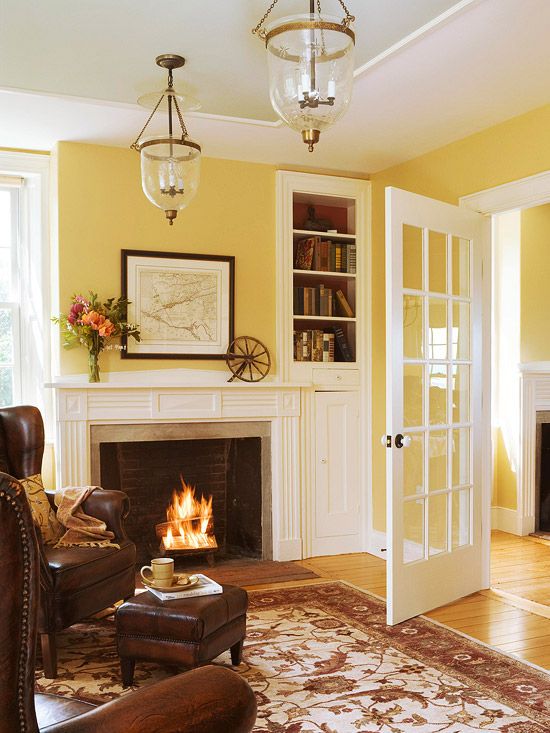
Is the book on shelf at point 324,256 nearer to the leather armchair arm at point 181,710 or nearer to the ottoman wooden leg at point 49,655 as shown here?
the ottoman wooden leg at point 49,655

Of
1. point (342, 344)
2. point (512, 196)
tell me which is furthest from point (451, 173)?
point (342, 344)

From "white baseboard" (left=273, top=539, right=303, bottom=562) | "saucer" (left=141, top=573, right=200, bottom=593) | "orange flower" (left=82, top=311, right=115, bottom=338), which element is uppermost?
"orange flower" (left=82, top=311, right=115, bottom=338)

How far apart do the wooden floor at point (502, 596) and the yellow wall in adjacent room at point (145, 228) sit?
1.63 meters

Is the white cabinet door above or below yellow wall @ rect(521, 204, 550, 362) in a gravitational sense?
below

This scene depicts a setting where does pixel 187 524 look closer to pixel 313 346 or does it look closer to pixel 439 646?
pixel 313 346

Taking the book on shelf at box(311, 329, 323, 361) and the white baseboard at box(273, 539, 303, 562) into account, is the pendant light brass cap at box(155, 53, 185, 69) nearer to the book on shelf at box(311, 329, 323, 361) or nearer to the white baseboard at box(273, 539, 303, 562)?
the book on shelf at box(311, 329, 323, 361)

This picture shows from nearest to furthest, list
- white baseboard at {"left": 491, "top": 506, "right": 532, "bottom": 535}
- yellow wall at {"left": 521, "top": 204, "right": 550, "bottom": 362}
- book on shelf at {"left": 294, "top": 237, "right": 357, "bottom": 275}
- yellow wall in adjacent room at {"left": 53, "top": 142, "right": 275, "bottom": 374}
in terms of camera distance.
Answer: yellow wall in adjacent room at {"left": 53, "top": 142, "right": 275, "bottom": 374}, book on shelf at {"left": 294, "top": 237, "right": 357, "bottom": 275}, white baseboard at {"left": 491, "top": 506, "right": 532, "bottom": 535}, yellow wall at {"left": 521, "top": 204, "right": 550, "bottom": 362}

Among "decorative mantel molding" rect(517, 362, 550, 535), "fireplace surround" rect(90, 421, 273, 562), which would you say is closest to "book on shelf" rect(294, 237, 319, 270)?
"fireplace surround" rect(90, 421, 273, 562)

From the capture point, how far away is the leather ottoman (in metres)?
3.08

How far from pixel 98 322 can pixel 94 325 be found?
1.3 inches

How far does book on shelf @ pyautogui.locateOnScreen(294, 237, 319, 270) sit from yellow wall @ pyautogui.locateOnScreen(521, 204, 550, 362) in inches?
78.6

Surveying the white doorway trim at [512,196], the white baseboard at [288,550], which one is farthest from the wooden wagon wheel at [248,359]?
the white doorway trim at [512,196]

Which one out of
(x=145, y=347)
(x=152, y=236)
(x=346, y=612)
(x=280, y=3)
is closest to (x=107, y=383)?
(x=145, y=347)

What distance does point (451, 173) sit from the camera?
16.3ft
